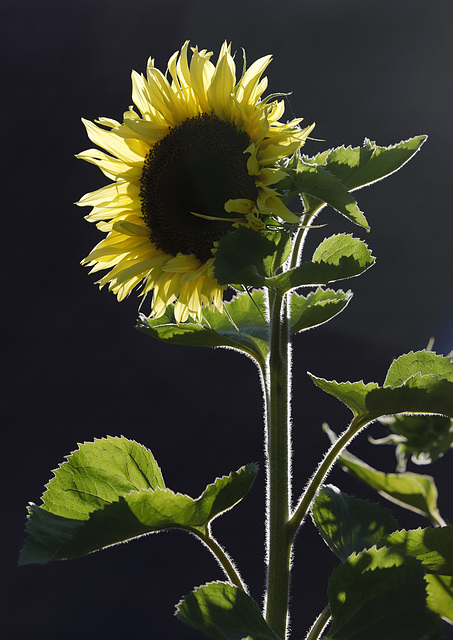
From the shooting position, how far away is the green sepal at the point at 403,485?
77 cm

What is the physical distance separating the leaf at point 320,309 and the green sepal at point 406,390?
5 centimetres

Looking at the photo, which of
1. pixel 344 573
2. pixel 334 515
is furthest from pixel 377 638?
pixel 334 515

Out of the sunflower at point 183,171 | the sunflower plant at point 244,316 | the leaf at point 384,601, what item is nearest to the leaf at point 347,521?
the sunflower plant at point 244,316

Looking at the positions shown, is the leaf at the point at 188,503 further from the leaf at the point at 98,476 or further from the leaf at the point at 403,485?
Answer: the leaf at the point at 403,485

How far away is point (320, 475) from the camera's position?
553mm

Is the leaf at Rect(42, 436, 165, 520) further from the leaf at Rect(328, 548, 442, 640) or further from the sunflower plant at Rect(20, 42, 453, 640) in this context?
the leaf at Rect(328, 548, 442, 640)

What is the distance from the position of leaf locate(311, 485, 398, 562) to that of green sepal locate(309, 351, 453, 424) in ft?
0.39

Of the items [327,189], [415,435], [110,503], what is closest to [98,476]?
[110,503]

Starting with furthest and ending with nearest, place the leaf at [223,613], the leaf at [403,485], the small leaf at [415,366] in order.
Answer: the leaf at [403,485], the small leaf at [415,366], the leaf at [223,613]

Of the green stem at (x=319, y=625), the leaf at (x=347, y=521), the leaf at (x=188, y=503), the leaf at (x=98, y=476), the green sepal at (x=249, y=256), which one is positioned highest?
the green sepal at (x=249, y=256)

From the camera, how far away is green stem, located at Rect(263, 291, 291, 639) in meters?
0.52

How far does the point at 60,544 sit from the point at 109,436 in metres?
0.14

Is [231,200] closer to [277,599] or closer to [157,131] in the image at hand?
[157,131]

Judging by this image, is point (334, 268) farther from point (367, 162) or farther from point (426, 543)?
point (426, 543)
